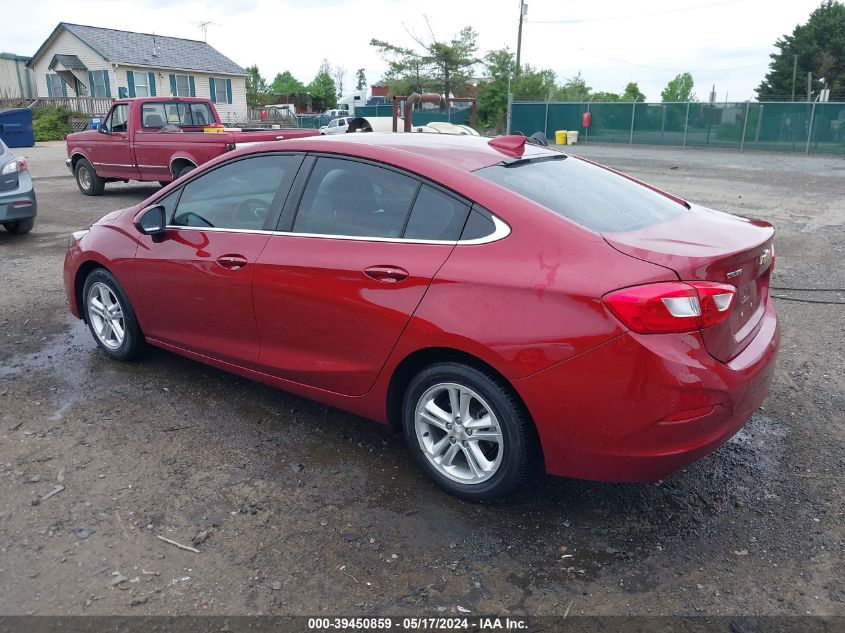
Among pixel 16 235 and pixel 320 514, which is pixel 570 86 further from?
pixel 320 514

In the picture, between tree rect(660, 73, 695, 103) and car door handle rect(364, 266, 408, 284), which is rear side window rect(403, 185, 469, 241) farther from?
tree rect(660, 73, 695, 103)

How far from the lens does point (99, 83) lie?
1550 inches

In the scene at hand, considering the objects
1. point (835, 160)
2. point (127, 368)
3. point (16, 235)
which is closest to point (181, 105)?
point (16, 235)

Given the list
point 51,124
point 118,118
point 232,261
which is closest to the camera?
point 232,261

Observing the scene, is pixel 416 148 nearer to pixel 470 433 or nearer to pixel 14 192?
pixel 470 433

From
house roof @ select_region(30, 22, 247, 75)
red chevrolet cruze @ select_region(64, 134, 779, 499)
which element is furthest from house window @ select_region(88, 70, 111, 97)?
red chevrolet cruze @ select_region(64, 134, 779, 499)

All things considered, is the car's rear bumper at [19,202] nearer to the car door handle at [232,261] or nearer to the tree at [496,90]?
the car door handle at [232,261]

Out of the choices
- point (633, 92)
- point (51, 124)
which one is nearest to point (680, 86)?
point (633, 92)

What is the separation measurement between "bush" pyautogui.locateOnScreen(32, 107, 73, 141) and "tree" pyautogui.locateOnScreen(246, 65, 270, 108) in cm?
2876

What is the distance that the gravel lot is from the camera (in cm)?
272

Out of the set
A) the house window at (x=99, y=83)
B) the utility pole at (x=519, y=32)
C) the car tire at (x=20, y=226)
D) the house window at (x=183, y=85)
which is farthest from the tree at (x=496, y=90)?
the car tire at (x=20, y=226)

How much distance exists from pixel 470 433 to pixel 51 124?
3709 cm

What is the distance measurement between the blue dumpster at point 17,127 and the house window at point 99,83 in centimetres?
1390

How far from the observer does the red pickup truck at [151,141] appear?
12.0 metres
